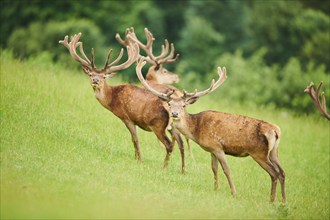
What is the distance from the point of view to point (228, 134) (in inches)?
593

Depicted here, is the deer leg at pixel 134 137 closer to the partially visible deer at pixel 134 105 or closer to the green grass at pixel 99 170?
the partially visible deer at pixel 134 105

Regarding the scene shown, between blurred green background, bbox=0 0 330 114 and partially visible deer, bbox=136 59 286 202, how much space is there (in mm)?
21324

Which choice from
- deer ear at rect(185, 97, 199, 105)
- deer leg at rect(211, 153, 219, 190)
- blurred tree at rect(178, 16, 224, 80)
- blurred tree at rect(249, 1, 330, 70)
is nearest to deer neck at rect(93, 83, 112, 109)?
deer ear at rect(185, 97, 199, 105)

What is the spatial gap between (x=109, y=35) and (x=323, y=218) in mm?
37257

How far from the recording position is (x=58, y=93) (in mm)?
19844

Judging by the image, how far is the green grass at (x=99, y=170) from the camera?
1313cm

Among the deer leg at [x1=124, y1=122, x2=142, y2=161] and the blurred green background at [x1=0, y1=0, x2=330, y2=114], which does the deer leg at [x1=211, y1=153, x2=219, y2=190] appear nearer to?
the deer leg at [x1=124, y1=122, x2=142, y2=161]

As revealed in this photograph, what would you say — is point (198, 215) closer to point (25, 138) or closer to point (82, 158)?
point (82, 158)

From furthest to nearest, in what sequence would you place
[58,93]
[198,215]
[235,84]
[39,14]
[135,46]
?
1. [39,14]
2. [235,84]
3. [58,93]
4. [135,46]
5. [198,215]

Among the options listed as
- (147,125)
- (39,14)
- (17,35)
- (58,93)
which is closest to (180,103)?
(147,125)

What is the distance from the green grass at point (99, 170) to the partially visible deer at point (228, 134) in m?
0.63

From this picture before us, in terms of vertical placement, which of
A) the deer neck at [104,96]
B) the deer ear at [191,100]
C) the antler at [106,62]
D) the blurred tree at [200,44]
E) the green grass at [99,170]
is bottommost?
the green grass at [99,170]

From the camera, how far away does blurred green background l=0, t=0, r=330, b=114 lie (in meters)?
39.6

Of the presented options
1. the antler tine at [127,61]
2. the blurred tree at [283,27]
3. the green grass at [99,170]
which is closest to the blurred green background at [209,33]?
the blurred tree at [283,27]
